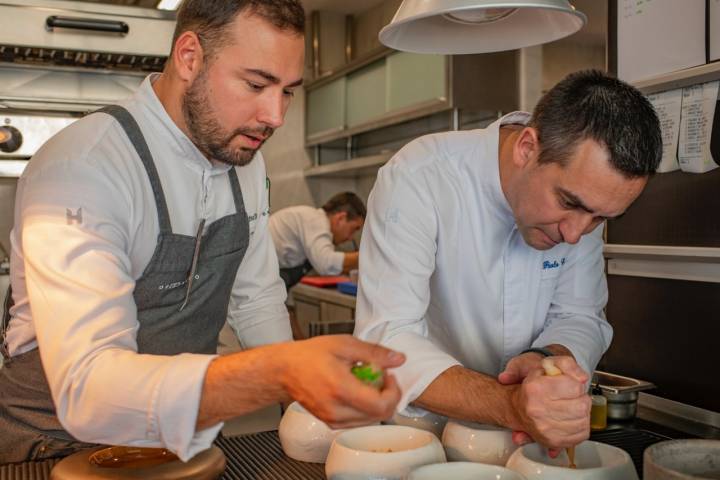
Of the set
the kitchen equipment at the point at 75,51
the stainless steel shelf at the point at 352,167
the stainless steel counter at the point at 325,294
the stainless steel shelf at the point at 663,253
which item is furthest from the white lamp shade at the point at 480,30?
the stainless steel shelf at the point at 352,167

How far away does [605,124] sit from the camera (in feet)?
4.50

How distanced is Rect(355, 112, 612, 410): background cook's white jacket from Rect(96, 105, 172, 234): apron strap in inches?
17.5

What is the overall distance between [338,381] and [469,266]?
90 cm

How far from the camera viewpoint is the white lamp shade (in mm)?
1384

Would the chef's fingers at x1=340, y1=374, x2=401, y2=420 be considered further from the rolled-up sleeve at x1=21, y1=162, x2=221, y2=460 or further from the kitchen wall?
the kitchen wall

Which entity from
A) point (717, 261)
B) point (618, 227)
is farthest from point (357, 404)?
point (618, 227)

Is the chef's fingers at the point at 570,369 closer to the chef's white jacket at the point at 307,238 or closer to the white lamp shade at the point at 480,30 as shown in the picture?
the white lamp shade at the point at 480,30

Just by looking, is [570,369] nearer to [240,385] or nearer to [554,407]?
[554,407]

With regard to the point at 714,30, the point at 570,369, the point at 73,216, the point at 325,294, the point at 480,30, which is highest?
the point at 714,30

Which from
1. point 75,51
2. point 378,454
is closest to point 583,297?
point 378,454

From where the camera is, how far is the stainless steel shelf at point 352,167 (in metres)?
4.84

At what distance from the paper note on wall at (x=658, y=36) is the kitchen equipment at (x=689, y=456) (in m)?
1.50

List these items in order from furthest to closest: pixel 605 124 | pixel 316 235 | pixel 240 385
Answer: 1. pixel 316 235
2. pixel 605 124
3. pixel 240 385

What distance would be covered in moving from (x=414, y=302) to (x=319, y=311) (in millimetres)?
3540
